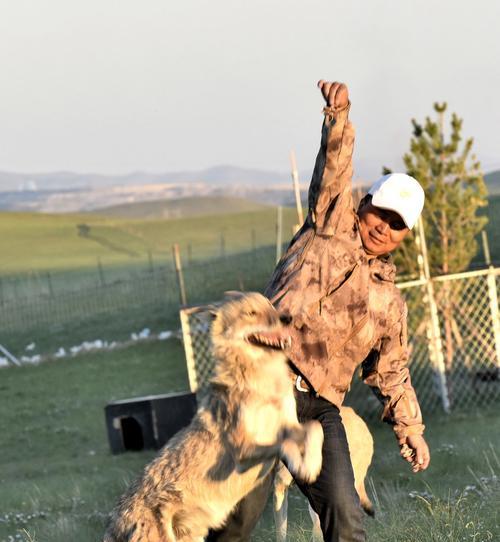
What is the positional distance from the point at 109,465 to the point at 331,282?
855 cm

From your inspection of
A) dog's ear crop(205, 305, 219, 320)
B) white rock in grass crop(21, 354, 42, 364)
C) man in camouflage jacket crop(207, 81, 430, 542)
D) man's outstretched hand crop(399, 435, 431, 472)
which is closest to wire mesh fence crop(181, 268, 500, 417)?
man's outstretched hand crop(399, 435, 431, 472)

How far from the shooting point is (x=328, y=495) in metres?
4.96

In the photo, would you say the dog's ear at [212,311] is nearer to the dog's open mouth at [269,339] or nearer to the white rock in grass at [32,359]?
the dog's open mouth at [269,339]

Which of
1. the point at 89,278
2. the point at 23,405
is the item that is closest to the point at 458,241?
→ the point at 23,405

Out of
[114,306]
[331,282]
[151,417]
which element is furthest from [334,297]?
[114,306]

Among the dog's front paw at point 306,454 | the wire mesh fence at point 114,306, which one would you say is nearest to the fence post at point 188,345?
the dog's front paw at point 306,454

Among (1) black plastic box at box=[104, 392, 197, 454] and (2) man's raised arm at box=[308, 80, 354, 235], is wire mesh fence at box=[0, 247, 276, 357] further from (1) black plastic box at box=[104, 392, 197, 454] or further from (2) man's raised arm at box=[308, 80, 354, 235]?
(2) man's raised arm at box=[308, 80, 354, 235]

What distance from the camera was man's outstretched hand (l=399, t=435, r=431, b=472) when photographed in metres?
5.53

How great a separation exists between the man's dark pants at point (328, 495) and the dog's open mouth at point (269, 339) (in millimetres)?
387

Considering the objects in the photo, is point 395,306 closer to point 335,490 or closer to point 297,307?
point 297,307

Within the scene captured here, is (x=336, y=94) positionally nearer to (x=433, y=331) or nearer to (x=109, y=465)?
(x=109, y=465)

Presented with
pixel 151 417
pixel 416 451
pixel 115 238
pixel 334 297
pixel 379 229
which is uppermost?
pixel 379 229

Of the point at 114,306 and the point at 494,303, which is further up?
the point at 494,303

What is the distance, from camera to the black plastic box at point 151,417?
1310cm
